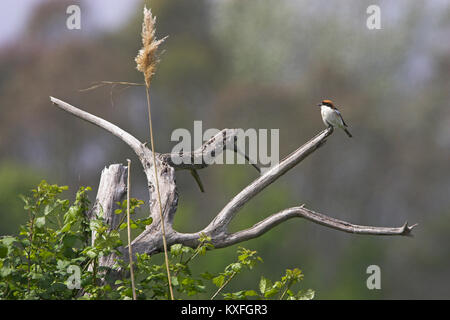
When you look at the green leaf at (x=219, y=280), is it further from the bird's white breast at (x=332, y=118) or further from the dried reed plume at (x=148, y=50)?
the bird's white breast at (x=332, y=118)

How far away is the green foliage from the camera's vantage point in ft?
6.19

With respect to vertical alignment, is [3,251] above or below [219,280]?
above

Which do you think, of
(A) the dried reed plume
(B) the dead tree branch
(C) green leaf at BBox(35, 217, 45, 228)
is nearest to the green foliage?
(C) green leaf at BBox(35, 217, 45, 228)

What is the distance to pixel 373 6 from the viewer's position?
8055 mm

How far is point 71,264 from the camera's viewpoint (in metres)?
1.97

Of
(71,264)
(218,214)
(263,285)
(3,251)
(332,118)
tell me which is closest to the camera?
(3,251)

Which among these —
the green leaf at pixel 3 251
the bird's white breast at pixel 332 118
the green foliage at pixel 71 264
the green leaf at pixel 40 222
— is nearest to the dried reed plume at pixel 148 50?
the green foliage at pixel 71 264

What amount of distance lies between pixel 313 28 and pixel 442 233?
10.9 ft

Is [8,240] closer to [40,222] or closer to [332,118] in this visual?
[40,222]

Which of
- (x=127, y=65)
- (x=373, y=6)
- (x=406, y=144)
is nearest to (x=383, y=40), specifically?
(x=373, y=6)

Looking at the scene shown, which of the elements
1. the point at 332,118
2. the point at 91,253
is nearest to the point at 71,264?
the point at 91,253

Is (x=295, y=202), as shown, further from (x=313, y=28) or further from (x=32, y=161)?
(x=32, y=161)

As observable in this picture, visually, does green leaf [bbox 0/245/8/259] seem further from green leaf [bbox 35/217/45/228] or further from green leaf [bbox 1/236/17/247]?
green leaf [bbox 35/217/45/228]

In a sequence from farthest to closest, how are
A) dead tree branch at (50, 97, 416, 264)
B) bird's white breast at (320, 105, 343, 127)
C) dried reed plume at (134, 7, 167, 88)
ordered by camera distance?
1. bird's white breast at (320, 105, 343, 127)
2. dead tree branch at (50, 97, 416, 264)
3. dried reed plume at (134, 7, 167, 88)
